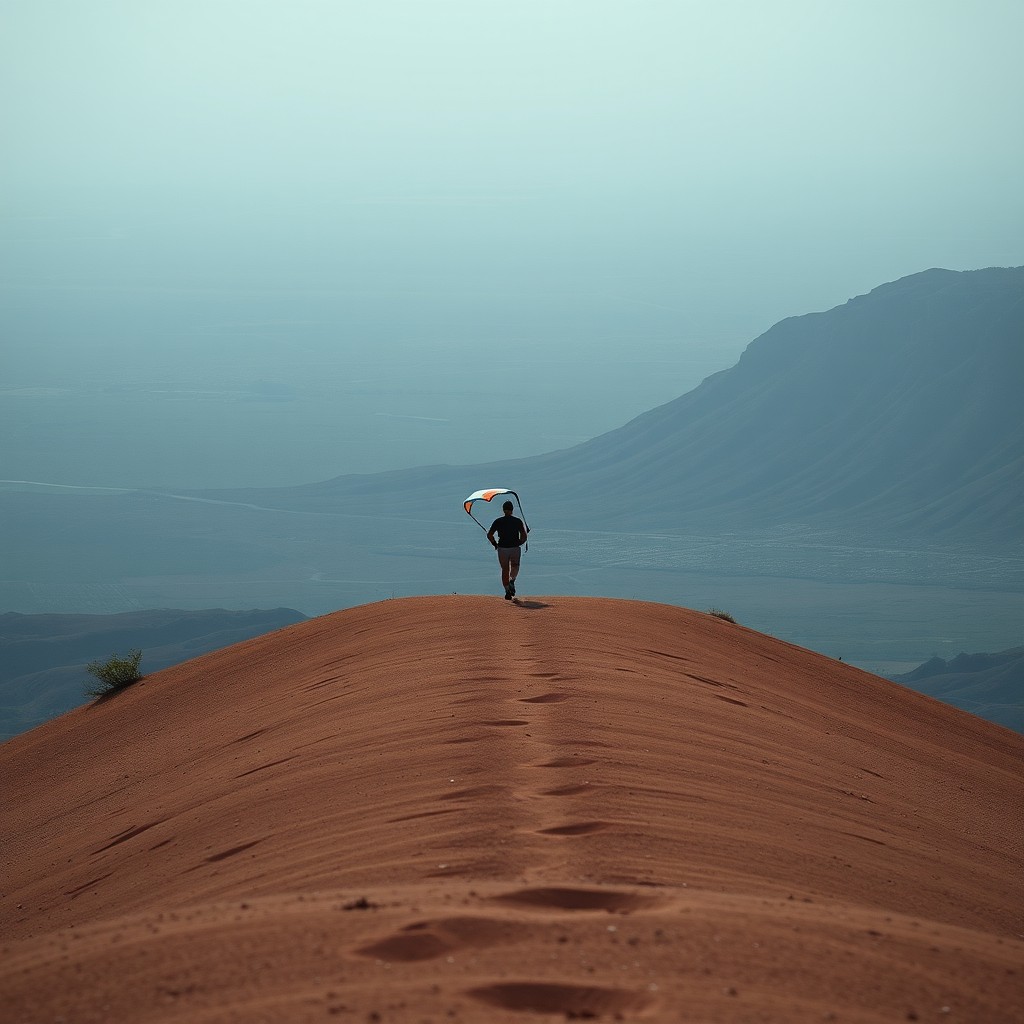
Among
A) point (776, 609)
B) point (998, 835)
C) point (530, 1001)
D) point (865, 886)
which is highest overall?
point (530, 1001)

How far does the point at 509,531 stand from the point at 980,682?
4478 inches

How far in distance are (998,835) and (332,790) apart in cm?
691

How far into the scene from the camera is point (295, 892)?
799cm

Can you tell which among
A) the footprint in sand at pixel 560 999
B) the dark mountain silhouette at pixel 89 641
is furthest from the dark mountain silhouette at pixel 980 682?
the footprint in sand at pixel 560 999

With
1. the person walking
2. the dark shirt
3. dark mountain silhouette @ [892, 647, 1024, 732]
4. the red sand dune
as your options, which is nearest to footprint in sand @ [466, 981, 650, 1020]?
→ the red sand dune

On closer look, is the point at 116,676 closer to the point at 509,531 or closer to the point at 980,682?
the point at 509,531

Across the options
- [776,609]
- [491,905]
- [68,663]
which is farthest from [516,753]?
[776,609]

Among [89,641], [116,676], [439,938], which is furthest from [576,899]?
[89,641]

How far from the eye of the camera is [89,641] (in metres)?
151

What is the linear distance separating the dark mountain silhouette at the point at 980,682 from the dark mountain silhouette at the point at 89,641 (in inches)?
2488

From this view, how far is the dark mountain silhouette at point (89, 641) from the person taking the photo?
124 metres

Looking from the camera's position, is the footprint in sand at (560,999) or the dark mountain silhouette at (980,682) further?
the dark mountain silhouette at (980,682)

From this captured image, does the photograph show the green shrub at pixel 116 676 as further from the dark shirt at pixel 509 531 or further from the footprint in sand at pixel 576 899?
the footprint in sand at pixel 576 899

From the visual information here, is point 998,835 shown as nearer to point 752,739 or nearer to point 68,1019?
point 752,739
